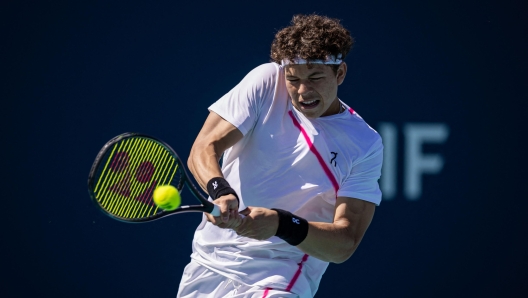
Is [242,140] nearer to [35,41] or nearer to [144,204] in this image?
[144,204]

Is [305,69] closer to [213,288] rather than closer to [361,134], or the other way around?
[361,134]

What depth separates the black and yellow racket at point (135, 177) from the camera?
2.79m

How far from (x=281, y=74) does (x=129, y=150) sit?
0.75 metres

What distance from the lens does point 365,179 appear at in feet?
10.8

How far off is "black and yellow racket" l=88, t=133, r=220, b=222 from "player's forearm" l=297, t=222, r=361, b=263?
0.45 meters

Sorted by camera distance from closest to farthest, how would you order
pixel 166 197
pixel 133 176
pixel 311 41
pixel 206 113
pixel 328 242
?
1. pixel 166 197
2. pixel 133 176
3. pixel 328 242
4. pixel 311 41
5. pixel 206 113

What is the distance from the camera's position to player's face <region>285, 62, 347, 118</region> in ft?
10.4

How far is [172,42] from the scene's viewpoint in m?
4.84

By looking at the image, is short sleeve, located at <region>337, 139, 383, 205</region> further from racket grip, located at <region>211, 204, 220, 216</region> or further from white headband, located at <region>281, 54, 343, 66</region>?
racket grip, located at <region>211, 204, 220, 216</region>

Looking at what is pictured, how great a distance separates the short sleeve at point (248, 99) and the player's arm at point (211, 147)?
28mm

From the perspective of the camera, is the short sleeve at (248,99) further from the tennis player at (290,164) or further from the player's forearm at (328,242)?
the player's forearm at (328,242)

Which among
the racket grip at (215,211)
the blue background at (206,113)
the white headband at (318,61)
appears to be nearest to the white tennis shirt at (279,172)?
the white headband at (318,61)

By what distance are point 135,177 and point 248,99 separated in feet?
1.82

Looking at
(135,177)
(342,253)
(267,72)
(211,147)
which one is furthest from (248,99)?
(342,253)
